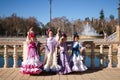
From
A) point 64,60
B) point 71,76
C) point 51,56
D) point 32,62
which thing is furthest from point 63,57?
point 32,62

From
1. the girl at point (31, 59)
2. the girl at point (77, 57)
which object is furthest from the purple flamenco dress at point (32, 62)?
the girl at point (77, 57)

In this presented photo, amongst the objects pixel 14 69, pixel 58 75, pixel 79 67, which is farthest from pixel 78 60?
pixel 14 69

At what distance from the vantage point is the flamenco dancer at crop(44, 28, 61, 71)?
7.62 metres

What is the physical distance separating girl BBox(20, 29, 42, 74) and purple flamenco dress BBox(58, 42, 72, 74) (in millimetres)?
652

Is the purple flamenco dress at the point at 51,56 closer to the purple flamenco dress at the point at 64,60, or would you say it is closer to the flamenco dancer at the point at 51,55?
the flamenco dancer at the point at 51,55

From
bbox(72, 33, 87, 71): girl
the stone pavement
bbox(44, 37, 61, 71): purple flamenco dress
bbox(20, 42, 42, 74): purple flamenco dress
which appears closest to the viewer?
the stone pavement

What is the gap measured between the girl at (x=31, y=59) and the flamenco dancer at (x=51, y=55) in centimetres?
25

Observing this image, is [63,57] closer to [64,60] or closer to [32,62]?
[64,60]

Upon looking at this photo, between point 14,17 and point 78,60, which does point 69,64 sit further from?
point 14,17

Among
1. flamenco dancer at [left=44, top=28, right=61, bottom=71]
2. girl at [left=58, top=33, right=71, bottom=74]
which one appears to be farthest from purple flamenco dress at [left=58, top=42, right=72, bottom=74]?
flamenco dancer at [left=44, top=28, right=61, bottom=71]

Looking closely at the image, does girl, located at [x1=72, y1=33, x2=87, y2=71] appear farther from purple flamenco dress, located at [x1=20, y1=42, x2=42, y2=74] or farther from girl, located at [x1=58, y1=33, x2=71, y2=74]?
purple flamenco dress, located at [x1=20, y1=42, x2=42, y2=74]

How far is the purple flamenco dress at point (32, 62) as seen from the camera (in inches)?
292

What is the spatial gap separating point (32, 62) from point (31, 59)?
13cm

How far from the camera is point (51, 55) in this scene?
25.5ft
